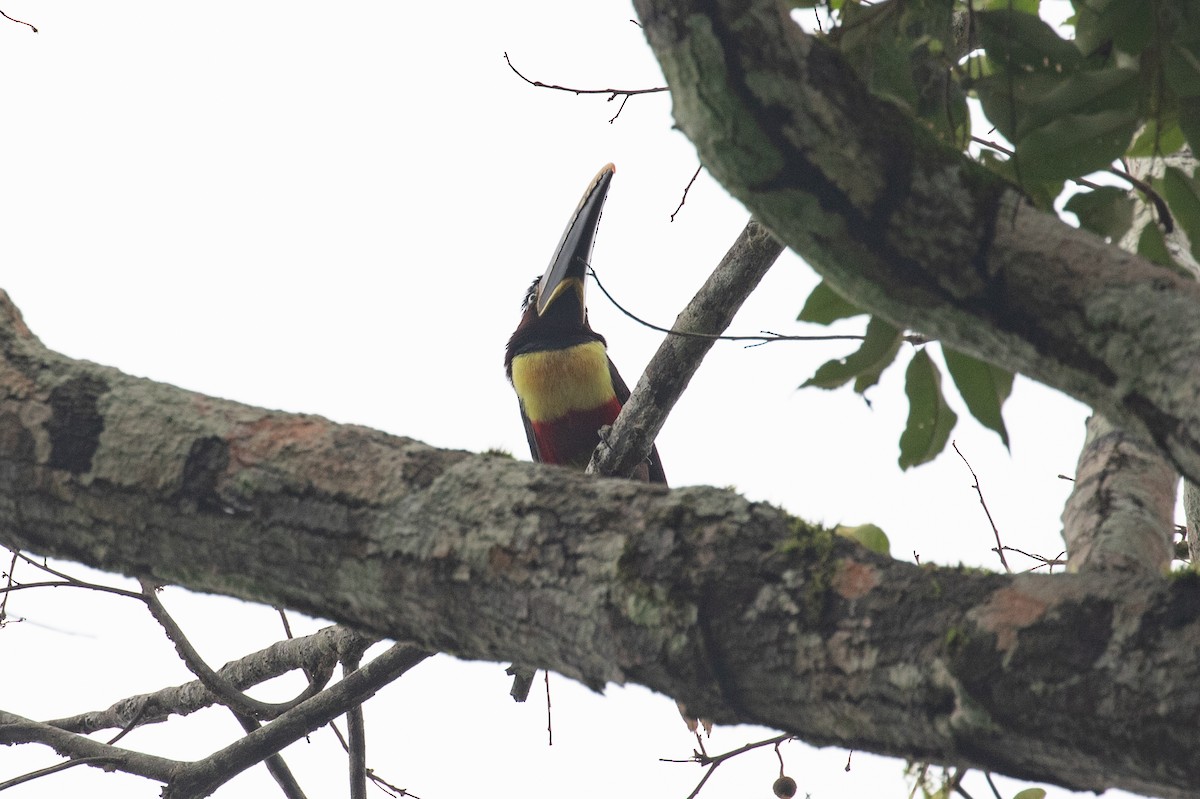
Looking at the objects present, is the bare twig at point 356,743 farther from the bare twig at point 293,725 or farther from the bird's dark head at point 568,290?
the bird's dark head at point 568,290

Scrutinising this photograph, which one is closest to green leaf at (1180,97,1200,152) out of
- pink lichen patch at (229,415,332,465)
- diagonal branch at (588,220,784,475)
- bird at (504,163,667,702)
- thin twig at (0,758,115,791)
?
pink lichen patch at (229,415,332,465)

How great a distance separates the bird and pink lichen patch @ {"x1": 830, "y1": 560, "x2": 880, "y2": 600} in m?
4.03

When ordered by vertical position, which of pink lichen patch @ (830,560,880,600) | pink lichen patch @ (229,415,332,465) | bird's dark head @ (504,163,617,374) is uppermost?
bird's dark head @ (504,163,617,374)

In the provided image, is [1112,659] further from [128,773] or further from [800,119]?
[128,773]

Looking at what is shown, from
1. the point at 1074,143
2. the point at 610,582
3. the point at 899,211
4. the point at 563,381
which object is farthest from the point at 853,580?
the point at 563,381

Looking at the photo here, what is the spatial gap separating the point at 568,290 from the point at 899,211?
5.36 meters

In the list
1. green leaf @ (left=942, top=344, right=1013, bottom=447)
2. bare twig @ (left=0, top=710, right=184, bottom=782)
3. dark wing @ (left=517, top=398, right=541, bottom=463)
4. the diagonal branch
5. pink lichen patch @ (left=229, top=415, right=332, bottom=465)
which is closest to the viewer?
pink lichen patch @ (left=229, top=415, right=332, bottom=465)

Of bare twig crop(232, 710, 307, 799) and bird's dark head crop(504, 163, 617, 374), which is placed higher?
bird's dark head crop(504, 163, 617, 374)

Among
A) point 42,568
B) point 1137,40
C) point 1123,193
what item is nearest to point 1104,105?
point 1137,40

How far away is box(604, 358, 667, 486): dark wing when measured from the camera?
5.67m

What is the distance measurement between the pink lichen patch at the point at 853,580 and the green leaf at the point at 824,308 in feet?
1.92

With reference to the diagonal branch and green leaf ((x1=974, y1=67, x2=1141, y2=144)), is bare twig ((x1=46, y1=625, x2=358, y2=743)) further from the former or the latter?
green leaf ((x1=974, y1=67, x2=1141, y2=144))

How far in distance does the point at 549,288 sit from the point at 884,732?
5.46 m

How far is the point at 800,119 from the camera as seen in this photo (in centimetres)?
126
